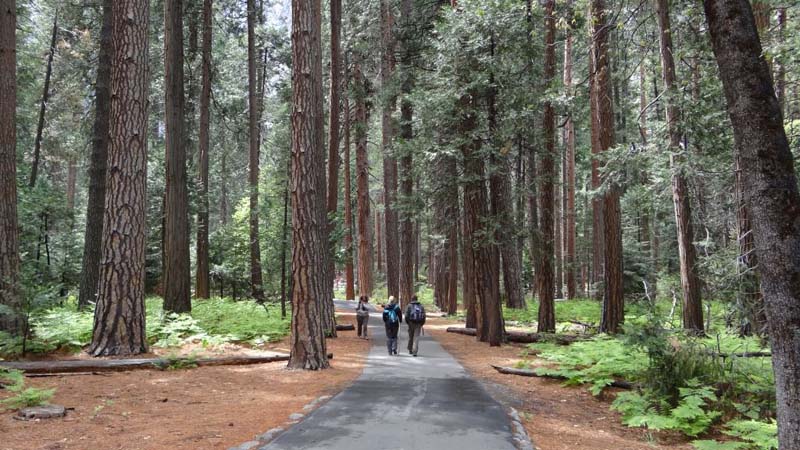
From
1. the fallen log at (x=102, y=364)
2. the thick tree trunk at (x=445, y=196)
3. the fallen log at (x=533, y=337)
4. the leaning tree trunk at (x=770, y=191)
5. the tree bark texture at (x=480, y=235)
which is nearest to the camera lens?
the leaning tree trunk at (x=770, y=191)

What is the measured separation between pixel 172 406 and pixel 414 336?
281 inches

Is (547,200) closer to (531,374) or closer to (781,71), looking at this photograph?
(781,71)

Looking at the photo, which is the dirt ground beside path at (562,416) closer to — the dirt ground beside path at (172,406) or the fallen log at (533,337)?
the fallen log at (533,337)

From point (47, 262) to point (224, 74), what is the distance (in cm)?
1090

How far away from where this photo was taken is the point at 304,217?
1082 cm

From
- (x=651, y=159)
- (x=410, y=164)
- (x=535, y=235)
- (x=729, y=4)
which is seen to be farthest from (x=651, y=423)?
(x=410, y=164)

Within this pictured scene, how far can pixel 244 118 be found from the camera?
85.8 feet

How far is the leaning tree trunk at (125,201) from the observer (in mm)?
9992

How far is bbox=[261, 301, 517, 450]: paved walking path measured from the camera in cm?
548

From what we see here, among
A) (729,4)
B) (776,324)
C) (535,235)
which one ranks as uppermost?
(729,4)

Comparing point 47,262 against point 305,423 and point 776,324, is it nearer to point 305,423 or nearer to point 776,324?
point 305,423

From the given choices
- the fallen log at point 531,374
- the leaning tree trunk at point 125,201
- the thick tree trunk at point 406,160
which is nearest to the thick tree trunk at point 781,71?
the fallen log at point 531,374

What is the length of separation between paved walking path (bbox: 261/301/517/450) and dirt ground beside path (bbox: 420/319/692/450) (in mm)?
488

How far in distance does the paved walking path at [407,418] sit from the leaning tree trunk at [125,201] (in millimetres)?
4807
